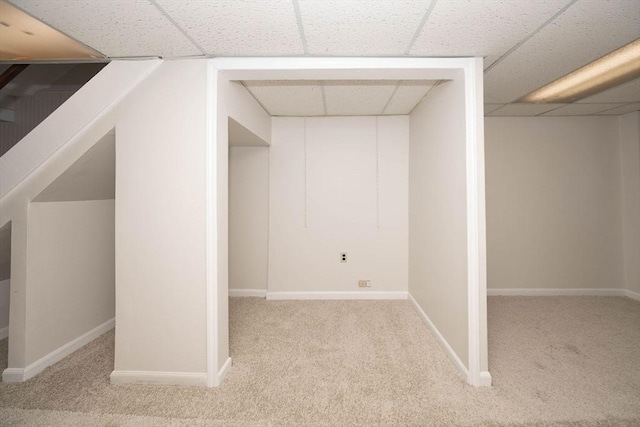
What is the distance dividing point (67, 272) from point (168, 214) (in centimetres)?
122

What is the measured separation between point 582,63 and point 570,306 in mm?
2800

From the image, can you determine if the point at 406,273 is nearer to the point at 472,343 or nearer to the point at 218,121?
the point at 472,343

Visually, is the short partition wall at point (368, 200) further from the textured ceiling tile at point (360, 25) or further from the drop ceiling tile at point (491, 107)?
the drop ceiling tile at point (491, 107)

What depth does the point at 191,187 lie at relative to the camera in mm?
2092

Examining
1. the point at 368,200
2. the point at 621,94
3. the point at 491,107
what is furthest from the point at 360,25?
the point at 621,94

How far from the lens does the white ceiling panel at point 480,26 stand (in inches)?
60.7

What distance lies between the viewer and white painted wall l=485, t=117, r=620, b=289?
3.96 metres

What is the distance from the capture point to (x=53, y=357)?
2.35 m

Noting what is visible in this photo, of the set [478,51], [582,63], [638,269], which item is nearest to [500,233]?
[638,269]

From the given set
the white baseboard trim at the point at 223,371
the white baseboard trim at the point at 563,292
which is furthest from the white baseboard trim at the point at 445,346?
the white baseboard trim at the point at 223,371

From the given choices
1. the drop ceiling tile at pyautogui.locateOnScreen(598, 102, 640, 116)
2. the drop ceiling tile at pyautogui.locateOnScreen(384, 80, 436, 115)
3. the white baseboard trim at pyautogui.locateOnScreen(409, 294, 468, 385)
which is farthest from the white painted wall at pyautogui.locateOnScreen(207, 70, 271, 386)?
the drop ceiling tile at pyautogui.locateOnScreen(598, 102, 640, 116)

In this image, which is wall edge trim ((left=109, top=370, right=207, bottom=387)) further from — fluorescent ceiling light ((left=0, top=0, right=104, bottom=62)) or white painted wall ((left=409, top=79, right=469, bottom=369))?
fluorescent ceiling light ((left=0, top=0, right=104, bottom=62))

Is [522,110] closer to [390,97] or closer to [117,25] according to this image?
[390,97]

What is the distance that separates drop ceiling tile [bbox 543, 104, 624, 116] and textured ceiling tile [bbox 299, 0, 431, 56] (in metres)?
2.87
